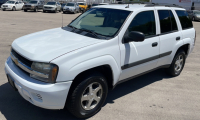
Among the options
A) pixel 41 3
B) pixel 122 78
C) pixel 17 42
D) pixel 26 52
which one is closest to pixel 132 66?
pixel 122 78

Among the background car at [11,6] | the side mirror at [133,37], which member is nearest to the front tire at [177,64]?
the side mirror at [133,37]

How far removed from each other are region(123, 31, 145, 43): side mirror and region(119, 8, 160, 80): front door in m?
0.10

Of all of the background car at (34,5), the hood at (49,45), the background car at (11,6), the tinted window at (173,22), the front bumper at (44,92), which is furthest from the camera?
the background car at (11,6)

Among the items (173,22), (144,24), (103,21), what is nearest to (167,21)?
(173,22)

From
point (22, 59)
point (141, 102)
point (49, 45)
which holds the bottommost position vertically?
point (141, 102)

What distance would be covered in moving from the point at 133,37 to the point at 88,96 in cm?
125

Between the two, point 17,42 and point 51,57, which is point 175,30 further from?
point 17,42

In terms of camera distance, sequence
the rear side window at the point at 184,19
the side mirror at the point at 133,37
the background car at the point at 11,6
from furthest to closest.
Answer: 1. the background car at the point at 11,6
2. the rear side window at the point at 184,19
3. the side mirror at the point at 133,37

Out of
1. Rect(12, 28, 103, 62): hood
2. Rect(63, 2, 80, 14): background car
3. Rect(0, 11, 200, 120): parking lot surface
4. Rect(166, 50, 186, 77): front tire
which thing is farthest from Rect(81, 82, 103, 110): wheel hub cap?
Rect(63, 2, 80, 14): background car

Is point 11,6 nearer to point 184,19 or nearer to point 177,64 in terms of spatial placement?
point 184,19

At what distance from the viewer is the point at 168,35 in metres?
4.43

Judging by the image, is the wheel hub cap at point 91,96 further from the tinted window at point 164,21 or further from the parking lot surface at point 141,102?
the tinted window at point 164,21

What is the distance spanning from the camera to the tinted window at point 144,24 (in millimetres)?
3791

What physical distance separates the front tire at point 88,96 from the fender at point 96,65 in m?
0.19
